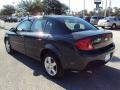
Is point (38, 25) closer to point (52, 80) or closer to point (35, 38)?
point (35, 38)

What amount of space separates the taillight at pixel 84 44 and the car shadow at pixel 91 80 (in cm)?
87

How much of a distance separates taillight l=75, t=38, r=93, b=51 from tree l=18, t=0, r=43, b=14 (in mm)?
65615

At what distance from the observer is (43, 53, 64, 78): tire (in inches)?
203

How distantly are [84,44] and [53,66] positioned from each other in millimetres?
1097

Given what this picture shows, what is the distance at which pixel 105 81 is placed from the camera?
16.9 ft

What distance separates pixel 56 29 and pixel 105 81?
169 centimetres

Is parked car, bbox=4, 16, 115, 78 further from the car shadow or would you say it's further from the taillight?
the car shadow

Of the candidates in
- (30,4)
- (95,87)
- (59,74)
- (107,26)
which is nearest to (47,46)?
(59,74)

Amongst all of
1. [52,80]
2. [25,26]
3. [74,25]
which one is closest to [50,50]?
[52,80]

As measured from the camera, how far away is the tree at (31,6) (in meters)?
70.6

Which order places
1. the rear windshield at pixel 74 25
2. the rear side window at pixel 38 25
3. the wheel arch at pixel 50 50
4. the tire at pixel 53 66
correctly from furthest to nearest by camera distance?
the rear side window at pixel 38 25, the rear windshield at pixel 74 25, the tire at pixel 53 66, the wheel arch at pixel 50 50

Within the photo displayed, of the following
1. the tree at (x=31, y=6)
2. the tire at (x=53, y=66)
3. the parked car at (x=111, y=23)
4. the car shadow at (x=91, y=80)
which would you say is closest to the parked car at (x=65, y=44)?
the tire at (x=53, y=66)

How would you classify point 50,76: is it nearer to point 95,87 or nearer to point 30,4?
point 95,87

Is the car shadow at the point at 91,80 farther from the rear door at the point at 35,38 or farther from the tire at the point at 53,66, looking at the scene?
the rear door at the point at 35,38
